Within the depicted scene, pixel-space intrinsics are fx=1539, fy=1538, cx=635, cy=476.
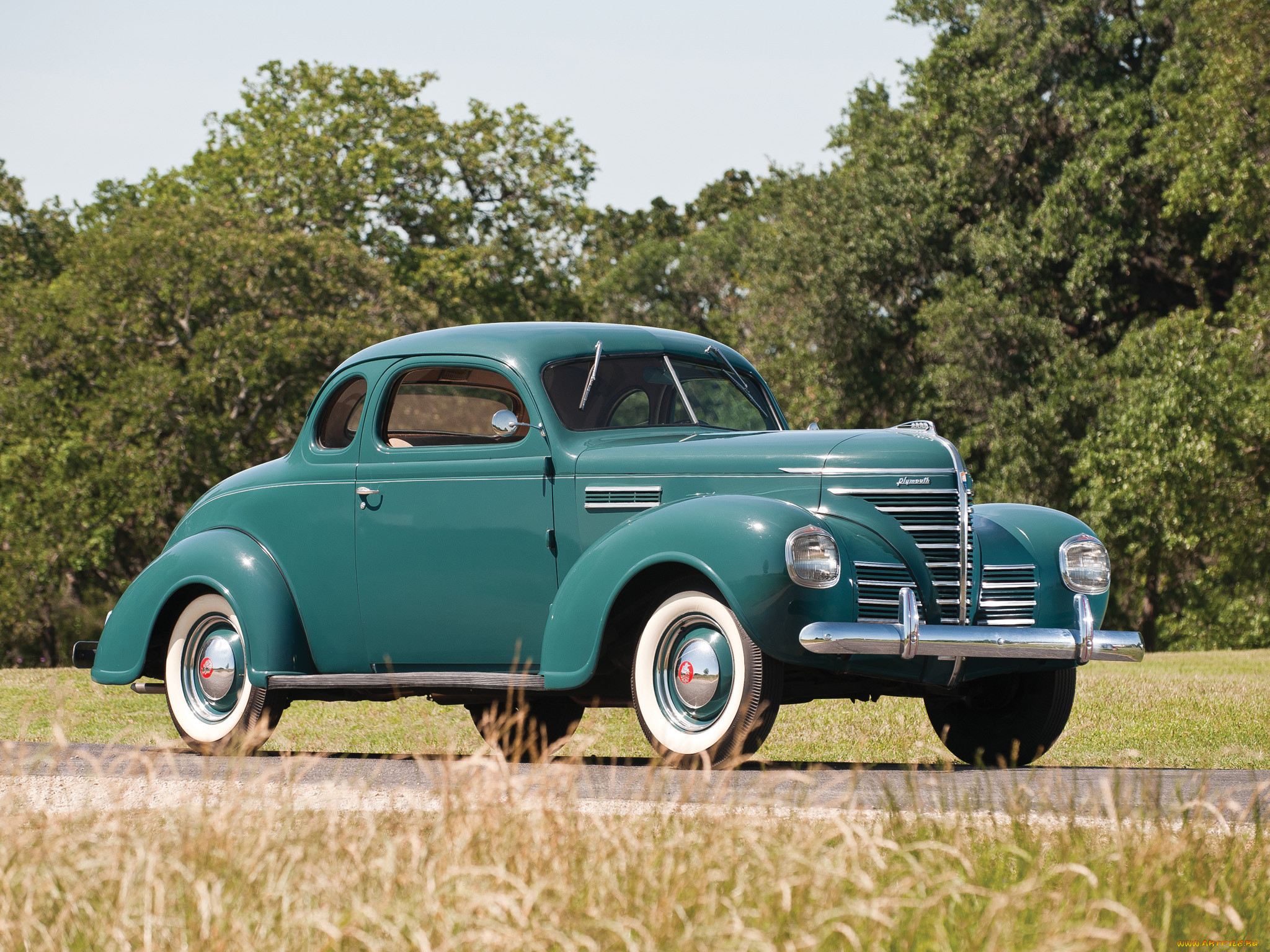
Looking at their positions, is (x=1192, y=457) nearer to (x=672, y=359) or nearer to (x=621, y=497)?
(x=672, y=359)

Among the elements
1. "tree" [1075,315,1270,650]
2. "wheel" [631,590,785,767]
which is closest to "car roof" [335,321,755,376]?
"wheel" [631,590,785,767]

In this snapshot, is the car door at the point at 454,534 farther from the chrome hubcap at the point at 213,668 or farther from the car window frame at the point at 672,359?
the chrome hubcap at the point at 213,668

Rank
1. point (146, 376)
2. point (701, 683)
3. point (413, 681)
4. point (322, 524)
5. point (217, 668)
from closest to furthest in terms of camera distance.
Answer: point (701, 683) → point (413, 681) → point (322, 524) → point (217, 668) → point (146, 376)

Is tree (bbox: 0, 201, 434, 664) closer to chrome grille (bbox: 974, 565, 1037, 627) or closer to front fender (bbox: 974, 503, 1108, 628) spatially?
front fender (bbox: 974, 503, 1108, 628)

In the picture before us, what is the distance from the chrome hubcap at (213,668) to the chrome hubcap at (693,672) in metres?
2.76

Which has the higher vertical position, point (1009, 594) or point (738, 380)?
point (738, 380)

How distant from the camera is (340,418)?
874 centimetres

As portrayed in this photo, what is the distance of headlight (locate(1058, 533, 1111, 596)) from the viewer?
7.56 m

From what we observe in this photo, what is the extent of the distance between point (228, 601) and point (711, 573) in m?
3.16

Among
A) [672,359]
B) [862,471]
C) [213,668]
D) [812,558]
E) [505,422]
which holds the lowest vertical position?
[213,668]

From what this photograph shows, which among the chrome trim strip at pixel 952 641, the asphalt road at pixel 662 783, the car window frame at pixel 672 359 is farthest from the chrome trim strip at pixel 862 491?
the asphalt road at pixel 662 783

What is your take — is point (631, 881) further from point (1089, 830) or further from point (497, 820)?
point (1089, 830)

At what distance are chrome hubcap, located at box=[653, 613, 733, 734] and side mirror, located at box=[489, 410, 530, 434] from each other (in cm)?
147

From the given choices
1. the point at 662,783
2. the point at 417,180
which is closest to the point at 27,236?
the point at 417,180
